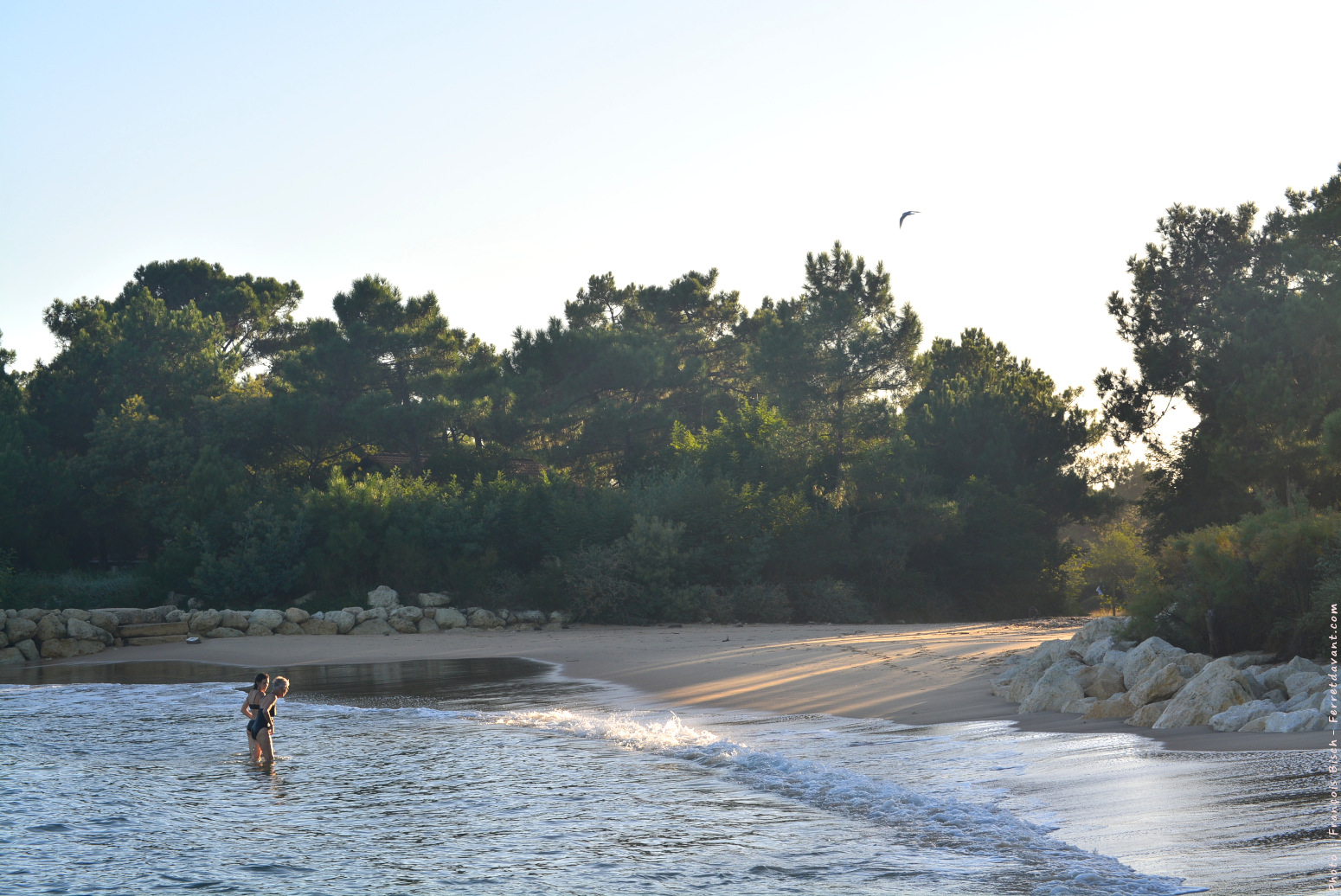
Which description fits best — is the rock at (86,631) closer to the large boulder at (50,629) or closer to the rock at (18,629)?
the large boulder at (50,629)

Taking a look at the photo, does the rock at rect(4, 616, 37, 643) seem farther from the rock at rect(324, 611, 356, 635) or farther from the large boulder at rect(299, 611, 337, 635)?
the rock at rect(324, 611, 356, 635)

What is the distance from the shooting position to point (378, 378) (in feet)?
122

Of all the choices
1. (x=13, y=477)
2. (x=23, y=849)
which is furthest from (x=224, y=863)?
(x=13, y=477)

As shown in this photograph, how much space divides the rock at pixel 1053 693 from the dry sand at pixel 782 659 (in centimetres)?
22

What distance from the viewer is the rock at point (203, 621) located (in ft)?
78.6

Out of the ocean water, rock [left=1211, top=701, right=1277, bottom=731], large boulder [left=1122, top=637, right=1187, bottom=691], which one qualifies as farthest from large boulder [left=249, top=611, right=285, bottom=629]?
rock [left=1211, top=701, right=1277, bottom=731]

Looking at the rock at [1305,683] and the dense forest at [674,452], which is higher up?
the dense forest at [674,452]

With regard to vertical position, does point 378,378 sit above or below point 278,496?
above

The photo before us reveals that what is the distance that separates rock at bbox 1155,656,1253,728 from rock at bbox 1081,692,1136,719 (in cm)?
61

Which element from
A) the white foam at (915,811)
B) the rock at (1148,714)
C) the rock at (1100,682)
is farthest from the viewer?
the rock at (1100,682)

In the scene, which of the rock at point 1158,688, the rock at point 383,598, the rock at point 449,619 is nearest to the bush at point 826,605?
the rock at point 449,619

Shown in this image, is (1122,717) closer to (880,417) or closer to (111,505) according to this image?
(880,417)

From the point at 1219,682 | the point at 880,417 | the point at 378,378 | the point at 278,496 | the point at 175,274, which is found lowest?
the point at 1219,682

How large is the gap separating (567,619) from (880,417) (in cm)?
1256
